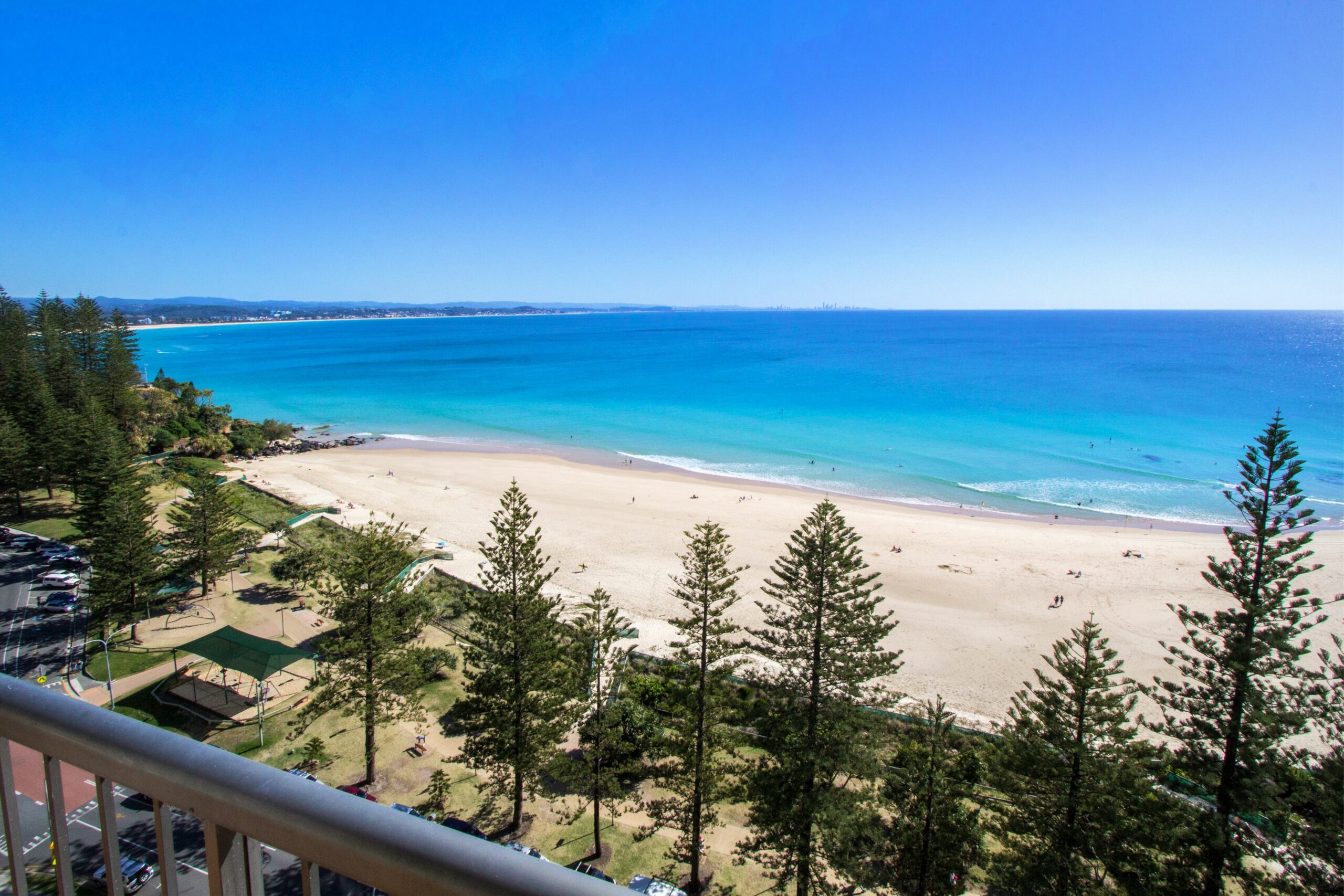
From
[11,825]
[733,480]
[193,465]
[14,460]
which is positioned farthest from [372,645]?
[733,480]

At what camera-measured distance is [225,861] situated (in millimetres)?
1620

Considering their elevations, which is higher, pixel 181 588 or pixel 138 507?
pixel 138 507

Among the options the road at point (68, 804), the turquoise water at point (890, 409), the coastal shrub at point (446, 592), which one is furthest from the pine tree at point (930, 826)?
the turquoise water at point (890, 409)

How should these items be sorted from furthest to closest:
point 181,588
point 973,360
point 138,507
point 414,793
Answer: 1. point 973,360
2. point 181,588
3. point 138,507
4. point 414,793

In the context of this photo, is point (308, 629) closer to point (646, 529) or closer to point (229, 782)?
point (646, 529)

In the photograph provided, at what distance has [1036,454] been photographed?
56188 millimetres

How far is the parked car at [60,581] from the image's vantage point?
23688 millimetres

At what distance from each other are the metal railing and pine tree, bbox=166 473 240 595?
87.8 ft

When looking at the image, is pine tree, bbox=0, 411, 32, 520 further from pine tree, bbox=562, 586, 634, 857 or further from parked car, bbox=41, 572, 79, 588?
pine tree, bbox=562, 586, 634, 857

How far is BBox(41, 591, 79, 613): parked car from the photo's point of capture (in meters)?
22.3

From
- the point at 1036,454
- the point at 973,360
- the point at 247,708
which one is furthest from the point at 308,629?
the point at 973,360

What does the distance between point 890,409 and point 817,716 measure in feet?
221

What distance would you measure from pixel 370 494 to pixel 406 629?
92.4 feet

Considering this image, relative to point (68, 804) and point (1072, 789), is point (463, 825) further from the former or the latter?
point (68, 804)
